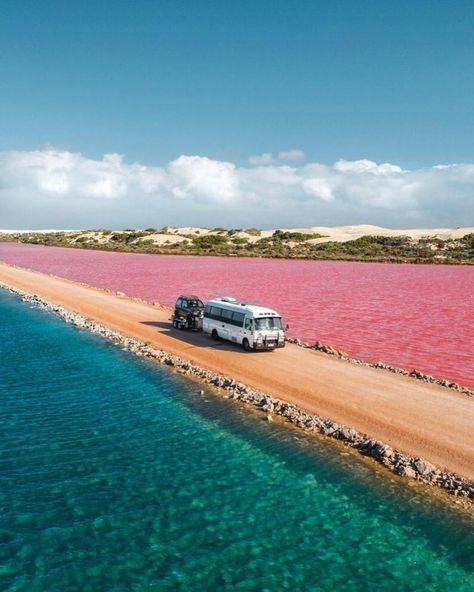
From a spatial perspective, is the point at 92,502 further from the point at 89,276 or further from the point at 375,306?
the point at 89,276

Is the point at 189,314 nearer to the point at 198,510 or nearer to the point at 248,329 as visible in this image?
the point at 248,329

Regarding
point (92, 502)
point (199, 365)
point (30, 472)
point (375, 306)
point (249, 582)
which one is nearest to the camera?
point (249, 582)

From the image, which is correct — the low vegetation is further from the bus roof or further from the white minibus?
the white minibus

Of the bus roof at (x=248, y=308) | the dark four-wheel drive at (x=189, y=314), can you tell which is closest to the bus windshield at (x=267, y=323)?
the bus roof at (x=248, y=308)

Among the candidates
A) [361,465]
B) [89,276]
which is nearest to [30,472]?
[361,465]

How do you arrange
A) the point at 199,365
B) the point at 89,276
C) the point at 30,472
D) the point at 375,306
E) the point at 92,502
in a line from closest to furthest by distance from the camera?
the point at 92,502 < the point at 30,472 < the point at 199,365 < the point at 375,306 < the point at 89,276

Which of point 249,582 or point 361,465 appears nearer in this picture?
point 249,582

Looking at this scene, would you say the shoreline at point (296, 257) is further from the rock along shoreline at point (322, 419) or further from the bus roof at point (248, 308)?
the rock along shoreline at point (322, 419)

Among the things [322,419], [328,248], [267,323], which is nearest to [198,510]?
[322,419]
